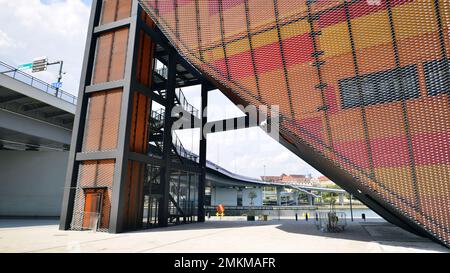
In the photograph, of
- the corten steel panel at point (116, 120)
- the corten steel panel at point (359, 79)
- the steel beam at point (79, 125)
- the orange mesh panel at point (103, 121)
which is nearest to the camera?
the corten steel panel at point (359, 79)

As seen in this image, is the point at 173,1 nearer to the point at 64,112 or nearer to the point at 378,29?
the point at 378,29

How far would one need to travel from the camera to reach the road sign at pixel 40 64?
136ft

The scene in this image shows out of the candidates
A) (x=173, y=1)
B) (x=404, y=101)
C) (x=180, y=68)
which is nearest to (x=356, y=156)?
(x=404, y=101)

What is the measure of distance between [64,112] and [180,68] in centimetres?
1359

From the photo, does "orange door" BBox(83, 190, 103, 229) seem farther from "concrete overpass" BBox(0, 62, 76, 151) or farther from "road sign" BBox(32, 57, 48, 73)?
"road sign" BBox(32, 57, 48, 73)

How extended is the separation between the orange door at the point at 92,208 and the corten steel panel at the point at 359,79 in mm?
10664

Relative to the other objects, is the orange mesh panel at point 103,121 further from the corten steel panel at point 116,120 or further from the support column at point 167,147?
the support column at point 167,147

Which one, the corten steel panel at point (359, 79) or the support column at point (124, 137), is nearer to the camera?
the corten steel panel at point (359, 79)

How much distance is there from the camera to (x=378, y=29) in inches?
483

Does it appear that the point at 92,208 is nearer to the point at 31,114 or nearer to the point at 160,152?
the point at 160,152

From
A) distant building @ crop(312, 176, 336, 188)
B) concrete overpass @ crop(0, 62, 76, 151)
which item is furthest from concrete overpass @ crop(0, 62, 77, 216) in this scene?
distant building @ crop(312, 176, 336, 188)

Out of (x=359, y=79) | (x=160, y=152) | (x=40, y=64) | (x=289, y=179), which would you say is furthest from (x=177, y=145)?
(x=289, y=179)

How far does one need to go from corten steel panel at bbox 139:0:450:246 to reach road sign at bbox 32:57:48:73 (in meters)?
35.0

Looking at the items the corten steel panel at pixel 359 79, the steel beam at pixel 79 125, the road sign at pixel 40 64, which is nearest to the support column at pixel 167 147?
the steel beam at pixel 79 125
